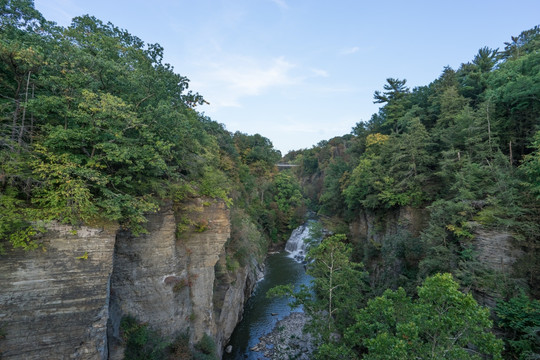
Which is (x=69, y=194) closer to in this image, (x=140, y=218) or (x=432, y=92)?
(x=140, y=218)

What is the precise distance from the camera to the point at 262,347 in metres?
15.9

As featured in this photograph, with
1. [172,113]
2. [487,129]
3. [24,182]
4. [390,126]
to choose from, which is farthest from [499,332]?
[390,126]

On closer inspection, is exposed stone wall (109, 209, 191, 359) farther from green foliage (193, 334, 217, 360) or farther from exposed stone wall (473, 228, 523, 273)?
exposed stone wall (473, 228, 523, 273)

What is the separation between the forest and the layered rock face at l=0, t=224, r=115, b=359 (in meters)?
0.54

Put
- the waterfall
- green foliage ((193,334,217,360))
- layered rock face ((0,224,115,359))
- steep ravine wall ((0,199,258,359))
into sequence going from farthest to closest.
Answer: the waterfall → green foliage ((193,334,217,360)) → steep ravine wall ((0,199,258,359)) → layered rock face ((0,224,115,359))

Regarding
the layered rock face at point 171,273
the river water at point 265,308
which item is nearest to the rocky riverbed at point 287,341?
the river water at point 265,308

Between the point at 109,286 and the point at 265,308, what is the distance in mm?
15648

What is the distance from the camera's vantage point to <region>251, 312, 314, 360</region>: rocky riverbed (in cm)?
1462

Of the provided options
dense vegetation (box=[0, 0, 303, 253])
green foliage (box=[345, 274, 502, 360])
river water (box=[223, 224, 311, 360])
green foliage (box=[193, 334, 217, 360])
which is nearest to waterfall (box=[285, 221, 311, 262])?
river water (box=[223, 224, 311, 360])

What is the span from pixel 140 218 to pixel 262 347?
13.3 metres

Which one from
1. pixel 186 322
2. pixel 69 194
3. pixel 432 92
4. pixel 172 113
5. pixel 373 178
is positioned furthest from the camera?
pixel 432 92

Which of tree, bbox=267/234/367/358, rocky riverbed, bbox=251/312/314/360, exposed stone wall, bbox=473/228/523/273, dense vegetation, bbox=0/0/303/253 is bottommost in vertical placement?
rocky riverbed, bbox=251/312/314/360

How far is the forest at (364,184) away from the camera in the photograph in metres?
6.45

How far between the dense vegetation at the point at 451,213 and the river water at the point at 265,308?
251 inches
